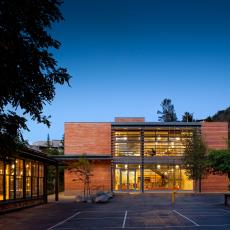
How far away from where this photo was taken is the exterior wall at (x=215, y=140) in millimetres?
60688

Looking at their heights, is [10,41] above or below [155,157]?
above

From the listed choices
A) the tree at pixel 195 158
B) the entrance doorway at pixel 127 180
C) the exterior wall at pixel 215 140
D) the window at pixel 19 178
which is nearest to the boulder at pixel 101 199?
the window at pixel 19 178

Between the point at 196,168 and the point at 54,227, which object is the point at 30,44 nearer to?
the point at 54,227

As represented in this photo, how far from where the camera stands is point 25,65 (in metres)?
14.9

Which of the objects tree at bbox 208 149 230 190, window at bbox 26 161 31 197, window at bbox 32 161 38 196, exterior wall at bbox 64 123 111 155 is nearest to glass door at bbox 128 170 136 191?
exterior wall at bbox 64 123 111 155

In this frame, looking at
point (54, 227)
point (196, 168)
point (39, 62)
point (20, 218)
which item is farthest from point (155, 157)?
point (39, 62)

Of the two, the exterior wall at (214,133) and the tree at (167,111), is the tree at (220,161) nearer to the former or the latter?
the exterior wall at (214,133)

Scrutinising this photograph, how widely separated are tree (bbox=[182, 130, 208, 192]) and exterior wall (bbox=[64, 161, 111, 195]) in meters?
10.3

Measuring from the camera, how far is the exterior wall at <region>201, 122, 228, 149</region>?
61656mm

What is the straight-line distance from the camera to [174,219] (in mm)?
23906

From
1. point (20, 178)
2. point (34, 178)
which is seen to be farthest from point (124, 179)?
point (20, 178)

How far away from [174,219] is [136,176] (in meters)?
37.5

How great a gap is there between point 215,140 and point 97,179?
15.6 m

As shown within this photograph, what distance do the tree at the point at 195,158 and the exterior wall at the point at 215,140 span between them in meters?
4.05
